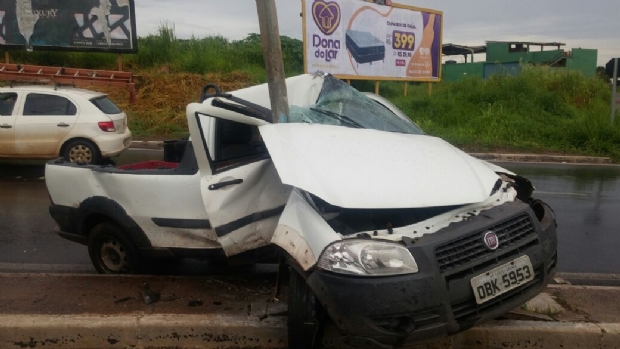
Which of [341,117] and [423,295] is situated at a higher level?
[341,117]

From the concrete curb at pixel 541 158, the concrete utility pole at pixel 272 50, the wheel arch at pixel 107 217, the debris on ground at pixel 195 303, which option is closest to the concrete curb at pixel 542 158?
the concrete curb at pixel 541 158

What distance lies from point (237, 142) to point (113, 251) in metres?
1.53

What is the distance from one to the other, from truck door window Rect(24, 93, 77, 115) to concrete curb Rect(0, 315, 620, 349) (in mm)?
7722

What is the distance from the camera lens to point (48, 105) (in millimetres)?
10797

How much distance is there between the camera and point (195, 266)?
5.40 metres

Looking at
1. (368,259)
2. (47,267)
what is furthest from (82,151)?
(368,259)

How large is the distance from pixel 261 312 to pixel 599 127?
570 inches

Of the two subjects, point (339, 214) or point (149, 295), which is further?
point (149, 295)

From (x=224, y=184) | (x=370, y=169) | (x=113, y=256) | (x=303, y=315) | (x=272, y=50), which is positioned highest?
(x=272, y=50)

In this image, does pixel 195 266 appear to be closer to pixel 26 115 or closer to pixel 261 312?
pixel 261 312

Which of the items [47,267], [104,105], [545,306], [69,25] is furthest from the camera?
[69,25]

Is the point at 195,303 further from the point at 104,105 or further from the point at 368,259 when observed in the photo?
the point at 104,105

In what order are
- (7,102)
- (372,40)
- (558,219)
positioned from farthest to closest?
(372,40), (7,102), (558,219)

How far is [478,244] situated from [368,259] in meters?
0.60
